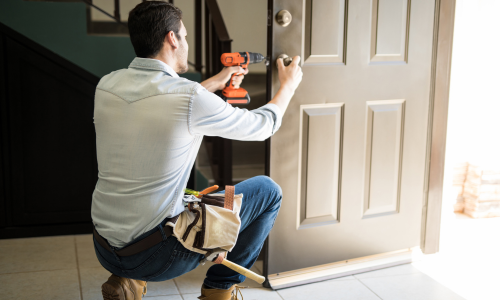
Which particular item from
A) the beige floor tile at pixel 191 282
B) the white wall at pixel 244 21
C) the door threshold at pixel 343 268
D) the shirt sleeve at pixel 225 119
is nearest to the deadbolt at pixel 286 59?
the shirt sleeve at pixel 225 119

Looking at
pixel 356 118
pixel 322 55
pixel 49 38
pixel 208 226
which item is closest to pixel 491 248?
pixel 356 118

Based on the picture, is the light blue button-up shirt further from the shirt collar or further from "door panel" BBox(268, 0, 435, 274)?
"door panel" BBox(268, 0, 435, 274)

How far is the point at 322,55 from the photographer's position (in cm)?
208

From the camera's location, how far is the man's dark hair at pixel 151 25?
4.62 ft

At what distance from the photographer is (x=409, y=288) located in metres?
2.13

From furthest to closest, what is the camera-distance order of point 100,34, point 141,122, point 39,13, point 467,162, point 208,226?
1. point 467,162
2. point 100,34
3. point 39,13
4. point 208,226
5. point 141,122

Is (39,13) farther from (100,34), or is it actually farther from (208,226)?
(208,226)

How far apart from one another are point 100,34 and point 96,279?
4.73 feet

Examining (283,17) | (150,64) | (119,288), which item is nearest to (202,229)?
(119,288)

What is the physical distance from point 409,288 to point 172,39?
160cm

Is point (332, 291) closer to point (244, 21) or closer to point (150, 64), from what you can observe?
point (150, 64)

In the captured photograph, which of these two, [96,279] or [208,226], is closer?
[208,226]

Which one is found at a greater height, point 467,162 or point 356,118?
point 356,118

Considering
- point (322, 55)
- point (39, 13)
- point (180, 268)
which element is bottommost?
point (180, 268)
